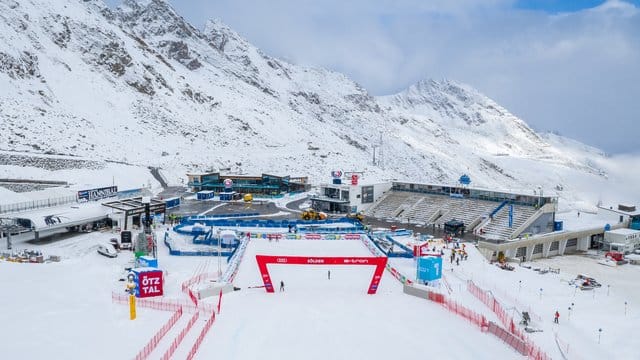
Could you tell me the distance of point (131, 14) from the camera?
7854 inches

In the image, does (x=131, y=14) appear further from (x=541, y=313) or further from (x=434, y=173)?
(x=541, y=313)

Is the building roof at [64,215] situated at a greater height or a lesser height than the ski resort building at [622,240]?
greater

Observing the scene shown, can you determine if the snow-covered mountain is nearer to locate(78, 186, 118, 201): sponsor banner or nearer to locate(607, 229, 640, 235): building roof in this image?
locate(78, 186, 118, 201): sponsor banner

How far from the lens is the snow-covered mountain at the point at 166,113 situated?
338ft

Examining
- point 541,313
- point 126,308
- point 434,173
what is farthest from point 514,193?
point 434,173

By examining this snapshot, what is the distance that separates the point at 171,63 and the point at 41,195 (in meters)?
118

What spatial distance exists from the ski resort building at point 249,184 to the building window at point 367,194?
18791mm

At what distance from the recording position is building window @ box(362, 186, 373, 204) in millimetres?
66069

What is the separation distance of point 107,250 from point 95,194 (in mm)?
18853

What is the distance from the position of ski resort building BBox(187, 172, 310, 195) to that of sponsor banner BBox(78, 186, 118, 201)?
78.2 feet

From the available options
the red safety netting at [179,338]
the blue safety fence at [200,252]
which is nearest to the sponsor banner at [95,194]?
the blue safety fence at [200,252]

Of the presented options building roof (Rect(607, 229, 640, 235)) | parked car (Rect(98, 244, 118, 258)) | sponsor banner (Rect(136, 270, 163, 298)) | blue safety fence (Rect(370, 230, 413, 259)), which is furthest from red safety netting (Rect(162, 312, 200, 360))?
building roof (Rect(607, 229, 640, 235))

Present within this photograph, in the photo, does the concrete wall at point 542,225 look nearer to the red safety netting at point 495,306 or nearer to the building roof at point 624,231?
the building roof at point 624,231

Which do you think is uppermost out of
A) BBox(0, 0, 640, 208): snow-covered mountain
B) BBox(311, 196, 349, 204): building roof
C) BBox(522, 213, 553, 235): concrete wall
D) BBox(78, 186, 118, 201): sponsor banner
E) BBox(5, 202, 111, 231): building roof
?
BBox(0, 0, 640, 208): snow-covered mountain
